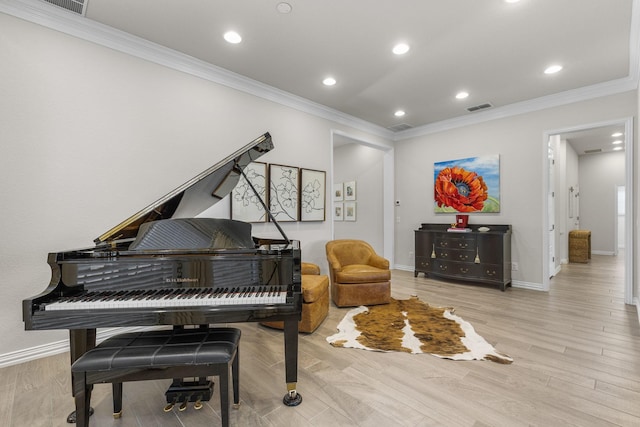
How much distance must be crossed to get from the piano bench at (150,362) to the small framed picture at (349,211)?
17.7 feet

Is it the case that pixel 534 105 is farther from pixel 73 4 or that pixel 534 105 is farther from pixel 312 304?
pixel 73 4

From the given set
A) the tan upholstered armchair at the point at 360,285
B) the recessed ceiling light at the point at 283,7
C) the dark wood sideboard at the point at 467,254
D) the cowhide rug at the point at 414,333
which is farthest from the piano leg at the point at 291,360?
the dark wood sideboard at the point at 467,254

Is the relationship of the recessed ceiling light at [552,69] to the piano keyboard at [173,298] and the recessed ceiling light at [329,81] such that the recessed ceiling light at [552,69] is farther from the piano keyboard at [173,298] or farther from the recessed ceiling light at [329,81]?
the piano keyboard at [173,298]

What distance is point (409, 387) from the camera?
1998 millimetres

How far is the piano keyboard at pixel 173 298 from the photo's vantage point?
148 cm

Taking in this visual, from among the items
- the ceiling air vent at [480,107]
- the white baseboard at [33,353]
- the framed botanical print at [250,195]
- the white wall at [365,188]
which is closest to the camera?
the white baseboard at [33,353]

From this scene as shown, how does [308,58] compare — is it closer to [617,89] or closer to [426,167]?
[426,167]

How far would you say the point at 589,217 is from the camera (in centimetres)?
831

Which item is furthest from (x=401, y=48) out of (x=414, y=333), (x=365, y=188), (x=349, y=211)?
(x=349, y=211)

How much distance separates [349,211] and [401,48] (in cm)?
425

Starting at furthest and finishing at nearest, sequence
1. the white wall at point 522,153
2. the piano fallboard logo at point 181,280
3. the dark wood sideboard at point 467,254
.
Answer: the dark wood sideboard at point 467,254
the white wall at point 522,153
the piano fallboard logo at point 181,280

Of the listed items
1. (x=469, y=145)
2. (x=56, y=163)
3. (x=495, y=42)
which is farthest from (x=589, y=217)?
(x=56, y=163)

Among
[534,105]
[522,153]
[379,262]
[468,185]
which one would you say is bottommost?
[379,262]

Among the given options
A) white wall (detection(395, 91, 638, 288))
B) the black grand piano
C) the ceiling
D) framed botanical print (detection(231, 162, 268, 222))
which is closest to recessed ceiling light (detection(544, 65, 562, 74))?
the ceiling
